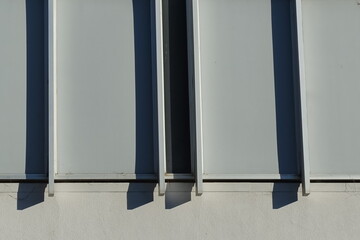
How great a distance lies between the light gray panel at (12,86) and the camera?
485 centimetres

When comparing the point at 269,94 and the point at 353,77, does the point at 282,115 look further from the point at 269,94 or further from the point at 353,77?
the point at 353,77

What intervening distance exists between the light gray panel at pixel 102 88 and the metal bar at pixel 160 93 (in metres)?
0.11

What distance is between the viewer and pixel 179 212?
4805 millimetres

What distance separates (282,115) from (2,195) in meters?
2.32

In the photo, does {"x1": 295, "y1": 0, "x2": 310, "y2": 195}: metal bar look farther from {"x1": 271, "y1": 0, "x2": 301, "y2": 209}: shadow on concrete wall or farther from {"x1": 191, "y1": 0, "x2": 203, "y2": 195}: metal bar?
{"x1": 191, "y1": 0, "x2": 203, "y2": 195}: metal bar

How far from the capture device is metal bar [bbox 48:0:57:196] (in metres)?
4.74

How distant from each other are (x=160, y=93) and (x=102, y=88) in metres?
0.47

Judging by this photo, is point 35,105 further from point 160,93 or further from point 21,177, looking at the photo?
point 160,93

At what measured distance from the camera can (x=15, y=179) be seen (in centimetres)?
482

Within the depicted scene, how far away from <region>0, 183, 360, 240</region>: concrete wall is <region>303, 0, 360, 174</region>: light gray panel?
0.24m

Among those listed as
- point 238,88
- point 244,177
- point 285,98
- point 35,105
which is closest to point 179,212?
point 244,177

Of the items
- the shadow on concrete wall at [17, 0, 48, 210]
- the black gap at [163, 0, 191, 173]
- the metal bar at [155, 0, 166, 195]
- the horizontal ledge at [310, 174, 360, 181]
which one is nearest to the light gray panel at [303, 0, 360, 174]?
the horizontal ledge at [310, 174, 360, 181]

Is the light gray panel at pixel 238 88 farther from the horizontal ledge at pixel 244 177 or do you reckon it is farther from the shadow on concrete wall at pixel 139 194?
the shadow on concrete wall at pixel 139 194

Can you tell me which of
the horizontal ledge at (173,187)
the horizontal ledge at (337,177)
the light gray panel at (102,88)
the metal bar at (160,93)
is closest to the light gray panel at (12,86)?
the horizontal ledge at (173,187)
